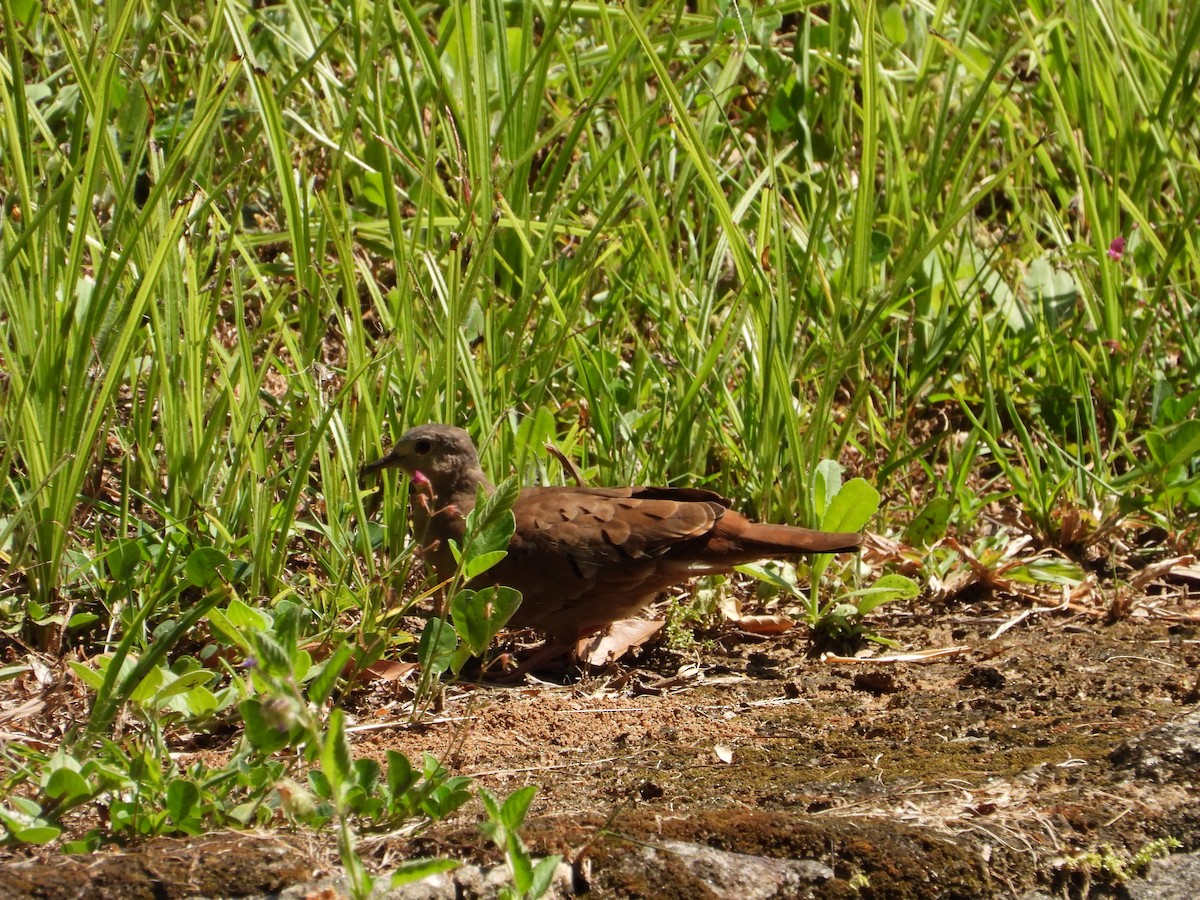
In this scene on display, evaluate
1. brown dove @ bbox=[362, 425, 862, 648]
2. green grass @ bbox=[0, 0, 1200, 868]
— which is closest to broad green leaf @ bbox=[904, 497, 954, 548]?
green grass @ bbox=[0, 0, 1200, 868]

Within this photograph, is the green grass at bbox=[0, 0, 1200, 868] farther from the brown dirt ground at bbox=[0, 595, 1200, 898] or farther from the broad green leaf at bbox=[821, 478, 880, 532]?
the brown dirt ground at bbox=[0, 595, 1200, 898]

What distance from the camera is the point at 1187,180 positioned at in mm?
5824

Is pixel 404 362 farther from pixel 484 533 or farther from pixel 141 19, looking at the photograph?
pixel 141 19

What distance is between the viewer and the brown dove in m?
4.05

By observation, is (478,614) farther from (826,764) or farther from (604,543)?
(604,543)

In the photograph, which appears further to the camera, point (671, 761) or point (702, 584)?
point (702, 584)

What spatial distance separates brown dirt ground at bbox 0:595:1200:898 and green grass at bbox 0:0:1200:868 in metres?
0.29

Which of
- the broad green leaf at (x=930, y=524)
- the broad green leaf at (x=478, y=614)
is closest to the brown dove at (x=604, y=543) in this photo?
the broad green leaf at (x=930, y=524)

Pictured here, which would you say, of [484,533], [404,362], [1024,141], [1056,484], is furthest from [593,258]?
[1024,141]

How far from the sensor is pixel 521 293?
436 centimetres

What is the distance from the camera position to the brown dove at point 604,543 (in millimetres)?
4055

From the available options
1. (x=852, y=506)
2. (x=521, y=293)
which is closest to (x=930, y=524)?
(x=852, y=506)

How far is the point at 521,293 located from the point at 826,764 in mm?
1974

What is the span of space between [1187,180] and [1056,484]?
1.92 meters
